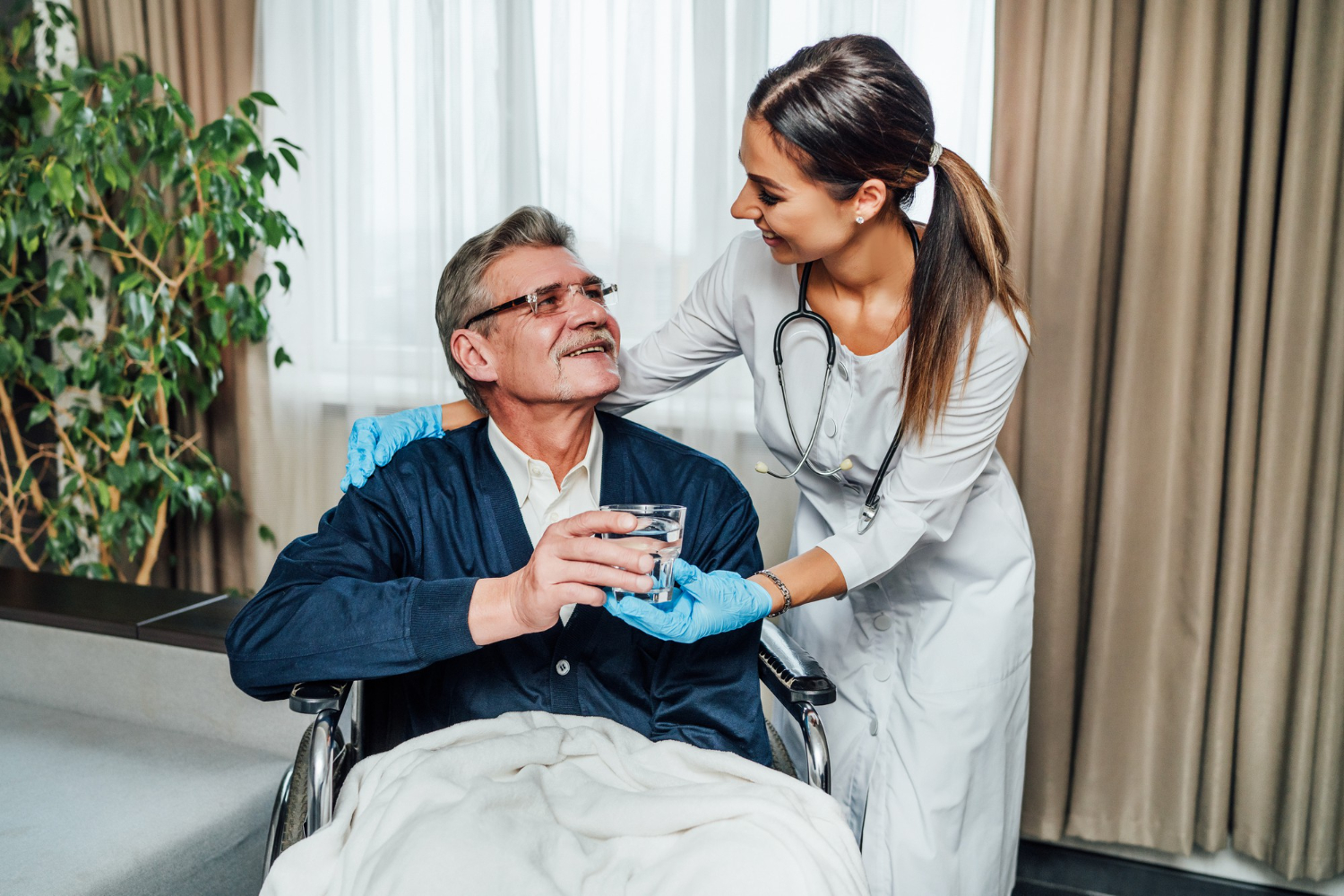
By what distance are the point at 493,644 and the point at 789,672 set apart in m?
0.44

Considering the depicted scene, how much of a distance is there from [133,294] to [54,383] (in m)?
0.38

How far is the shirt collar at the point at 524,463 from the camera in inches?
60.0

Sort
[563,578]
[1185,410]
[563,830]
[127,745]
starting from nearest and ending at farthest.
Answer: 1. [563,830]
2. [563,578]
3. [127,745]
4. [1185,410]

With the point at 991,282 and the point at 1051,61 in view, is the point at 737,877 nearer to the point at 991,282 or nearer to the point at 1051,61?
the point at 991,282

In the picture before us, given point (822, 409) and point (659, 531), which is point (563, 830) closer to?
point (659, 531)

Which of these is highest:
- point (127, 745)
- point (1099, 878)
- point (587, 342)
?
point (587, 342)

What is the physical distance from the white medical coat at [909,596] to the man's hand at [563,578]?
43 centimetres

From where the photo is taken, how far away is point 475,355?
158 centimetres

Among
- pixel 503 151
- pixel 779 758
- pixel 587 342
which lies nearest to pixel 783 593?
pixel 779 758

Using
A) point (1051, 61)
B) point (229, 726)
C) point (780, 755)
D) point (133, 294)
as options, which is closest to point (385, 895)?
point (780, 755)

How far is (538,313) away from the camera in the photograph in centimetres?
152

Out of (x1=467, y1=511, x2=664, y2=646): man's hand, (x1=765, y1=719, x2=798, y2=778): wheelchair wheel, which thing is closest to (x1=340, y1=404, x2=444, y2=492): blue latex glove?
(x1=467, y1=511, x2=664, y2=646): man's hand

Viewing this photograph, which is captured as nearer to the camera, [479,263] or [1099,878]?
[479,263]

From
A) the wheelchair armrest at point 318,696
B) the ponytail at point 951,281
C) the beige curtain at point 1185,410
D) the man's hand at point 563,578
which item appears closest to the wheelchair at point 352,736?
the wheelchair armrest at point 318,696
